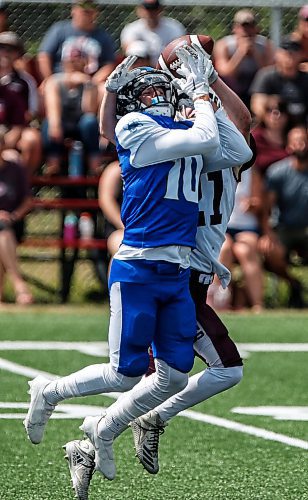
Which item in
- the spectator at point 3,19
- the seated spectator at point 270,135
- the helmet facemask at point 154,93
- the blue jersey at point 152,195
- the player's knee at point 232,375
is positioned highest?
the helmet facemask at point 154,93

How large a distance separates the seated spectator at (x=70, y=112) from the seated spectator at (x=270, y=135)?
5.36 feet

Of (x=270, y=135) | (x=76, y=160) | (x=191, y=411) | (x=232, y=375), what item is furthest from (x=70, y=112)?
(x=232, y=375)

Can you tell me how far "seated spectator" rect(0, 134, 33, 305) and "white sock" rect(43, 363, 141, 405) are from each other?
6.55 metres

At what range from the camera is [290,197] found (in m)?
12.1

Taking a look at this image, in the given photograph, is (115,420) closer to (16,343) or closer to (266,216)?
(16,343)

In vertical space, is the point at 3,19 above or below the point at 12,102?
above

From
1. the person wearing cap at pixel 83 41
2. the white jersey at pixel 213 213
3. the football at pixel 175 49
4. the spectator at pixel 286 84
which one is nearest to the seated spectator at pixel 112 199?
the person wearing cap at pixel 83 41

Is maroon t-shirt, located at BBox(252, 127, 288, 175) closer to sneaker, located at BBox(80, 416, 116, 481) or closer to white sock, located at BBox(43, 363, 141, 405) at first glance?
white sock, located at BBox(43, 363, 141, 405)

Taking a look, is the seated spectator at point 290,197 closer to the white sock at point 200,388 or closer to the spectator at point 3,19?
the spectator at point 3,19

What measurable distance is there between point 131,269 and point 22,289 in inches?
274

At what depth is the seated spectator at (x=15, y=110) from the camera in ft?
39.7

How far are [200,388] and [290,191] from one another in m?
6.81

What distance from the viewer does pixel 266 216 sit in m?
11.9

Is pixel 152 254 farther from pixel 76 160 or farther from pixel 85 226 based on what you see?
pixel 85 226
